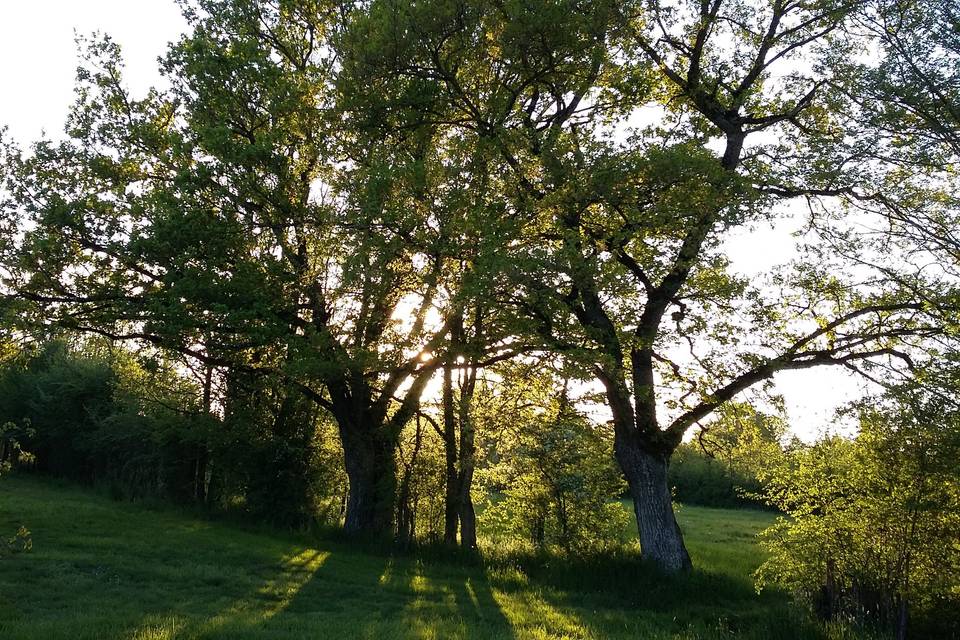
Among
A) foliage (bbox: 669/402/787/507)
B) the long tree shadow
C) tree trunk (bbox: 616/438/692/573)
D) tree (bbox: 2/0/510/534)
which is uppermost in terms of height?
tree (bbox: 2/0/510/534)

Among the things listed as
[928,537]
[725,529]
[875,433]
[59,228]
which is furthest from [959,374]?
[725,529]

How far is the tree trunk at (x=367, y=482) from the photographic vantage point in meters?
16.9

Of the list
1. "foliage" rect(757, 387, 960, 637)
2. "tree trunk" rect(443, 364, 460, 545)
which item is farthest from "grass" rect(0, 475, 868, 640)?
"tree trunk" rect(443, 364, 460, 545)

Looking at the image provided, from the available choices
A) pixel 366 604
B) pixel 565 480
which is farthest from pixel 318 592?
pixel 565 480

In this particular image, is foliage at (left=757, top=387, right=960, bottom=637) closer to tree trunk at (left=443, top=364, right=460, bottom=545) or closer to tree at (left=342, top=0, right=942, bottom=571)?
tree at (left=342, top=0, right=942, bottom=571)

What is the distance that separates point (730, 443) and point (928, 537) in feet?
17.0

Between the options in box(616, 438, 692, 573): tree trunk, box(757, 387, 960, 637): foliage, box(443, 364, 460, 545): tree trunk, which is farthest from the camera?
box(443, 364, 460, 545): tree trunk

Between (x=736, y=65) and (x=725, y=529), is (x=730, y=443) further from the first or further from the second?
(x=725, y=529)

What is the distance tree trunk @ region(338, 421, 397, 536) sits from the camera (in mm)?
16938

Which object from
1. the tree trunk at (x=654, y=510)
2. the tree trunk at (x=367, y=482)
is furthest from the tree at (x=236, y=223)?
the tree trunk at (x=654, y=510)

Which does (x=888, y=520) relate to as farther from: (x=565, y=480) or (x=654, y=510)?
(x=565, y=480)

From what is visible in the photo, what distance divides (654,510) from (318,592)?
6.81m

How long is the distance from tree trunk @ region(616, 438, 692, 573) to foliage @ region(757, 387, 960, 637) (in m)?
2.45

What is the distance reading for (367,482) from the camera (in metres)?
17.0
